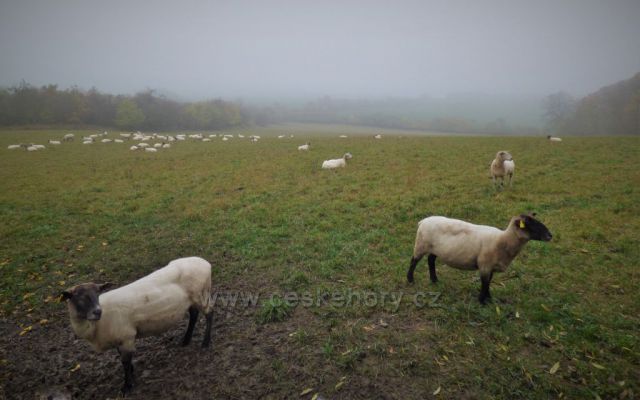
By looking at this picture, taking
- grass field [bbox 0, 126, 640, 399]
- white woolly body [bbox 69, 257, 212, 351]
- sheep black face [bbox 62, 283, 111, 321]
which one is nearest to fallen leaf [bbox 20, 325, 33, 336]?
grass field [bbox 0, 126, 640, 399]

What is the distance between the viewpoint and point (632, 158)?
20594 millimetres

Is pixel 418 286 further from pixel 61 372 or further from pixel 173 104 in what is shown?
pixel 173 104

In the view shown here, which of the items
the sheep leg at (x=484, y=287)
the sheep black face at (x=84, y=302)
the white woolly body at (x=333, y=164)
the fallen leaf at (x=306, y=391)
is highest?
the white woolly body at (x=333, y=164)

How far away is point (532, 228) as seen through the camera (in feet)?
22.3

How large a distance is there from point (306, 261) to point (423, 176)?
448 inches

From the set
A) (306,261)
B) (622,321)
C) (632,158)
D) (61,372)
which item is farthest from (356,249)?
(632,158)

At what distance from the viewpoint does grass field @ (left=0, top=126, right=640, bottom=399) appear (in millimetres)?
5578

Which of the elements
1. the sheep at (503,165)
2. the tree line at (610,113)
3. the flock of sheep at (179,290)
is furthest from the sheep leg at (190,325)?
the tree line at (610,113)

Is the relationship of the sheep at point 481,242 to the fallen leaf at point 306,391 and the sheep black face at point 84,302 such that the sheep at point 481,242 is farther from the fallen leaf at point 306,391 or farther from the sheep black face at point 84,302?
the sheep black face at point 84,302

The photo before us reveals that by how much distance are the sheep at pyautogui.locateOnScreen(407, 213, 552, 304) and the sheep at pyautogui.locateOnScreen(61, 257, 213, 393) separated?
17.7 feet

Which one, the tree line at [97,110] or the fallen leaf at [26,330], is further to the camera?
the tree line at [97,110]

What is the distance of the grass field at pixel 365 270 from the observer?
18.3ft

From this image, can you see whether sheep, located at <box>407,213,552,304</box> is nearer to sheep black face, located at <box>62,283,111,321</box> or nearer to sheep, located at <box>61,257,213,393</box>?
sheep, located at <box>61,257,213,393</box>

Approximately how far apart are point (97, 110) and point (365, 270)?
93.2m
